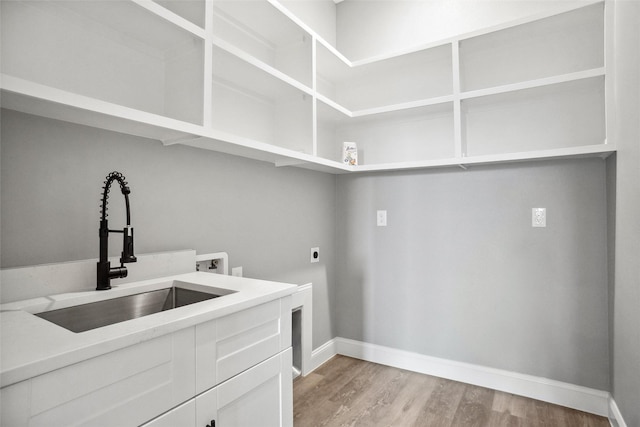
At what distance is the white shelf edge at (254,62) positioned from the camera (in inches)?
58.0

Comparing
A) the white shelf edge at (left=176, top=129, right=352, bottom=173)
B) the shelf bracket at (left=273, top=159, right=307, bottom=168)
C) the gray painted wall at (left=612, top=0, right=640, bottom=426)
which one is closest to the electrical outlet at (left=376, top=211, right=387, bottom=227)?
the white shelf edge at (left=176, top=129, right=352, bottom=173)

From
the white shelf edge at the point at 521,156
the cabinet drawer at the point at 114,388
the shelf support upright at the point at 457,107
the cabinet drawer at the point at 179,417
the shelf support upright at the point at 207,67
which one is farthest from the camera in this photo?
the shelf support upright at the point at 457,107

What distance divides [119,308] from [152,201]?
49cm

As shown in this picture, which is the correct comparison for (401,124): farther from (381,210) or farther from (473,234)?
(473,234)

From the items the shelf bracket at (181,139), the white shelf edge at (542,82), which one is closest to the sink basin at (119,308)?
the shelf bracket at (181,139)

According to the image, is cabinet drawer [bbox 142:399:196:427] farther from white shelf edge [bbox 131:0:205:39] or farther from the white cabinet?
white shelf edge [bbox 131:0:205:39]

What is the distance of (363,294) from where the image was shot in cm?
276

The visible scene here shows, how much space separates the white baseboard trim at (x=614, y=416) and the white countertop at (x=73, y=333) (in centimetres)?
180

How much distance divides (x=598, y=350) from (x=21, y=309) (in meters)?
2.75

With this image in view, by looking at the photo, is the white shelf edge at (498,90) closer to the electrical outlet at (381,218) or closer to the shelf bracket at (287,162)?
the shelf bracket at (287,162)

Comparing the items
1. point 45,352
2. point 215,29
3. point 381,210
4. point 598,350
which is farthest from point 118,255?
point 598,350

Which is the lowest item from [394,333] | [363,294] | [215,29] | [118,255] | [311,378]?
[311,378]

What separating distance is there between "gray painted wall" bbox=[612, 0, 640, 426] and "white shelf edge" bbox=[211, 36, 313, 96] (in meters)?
1.53

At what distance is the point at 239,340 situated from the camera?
45.0 inches
